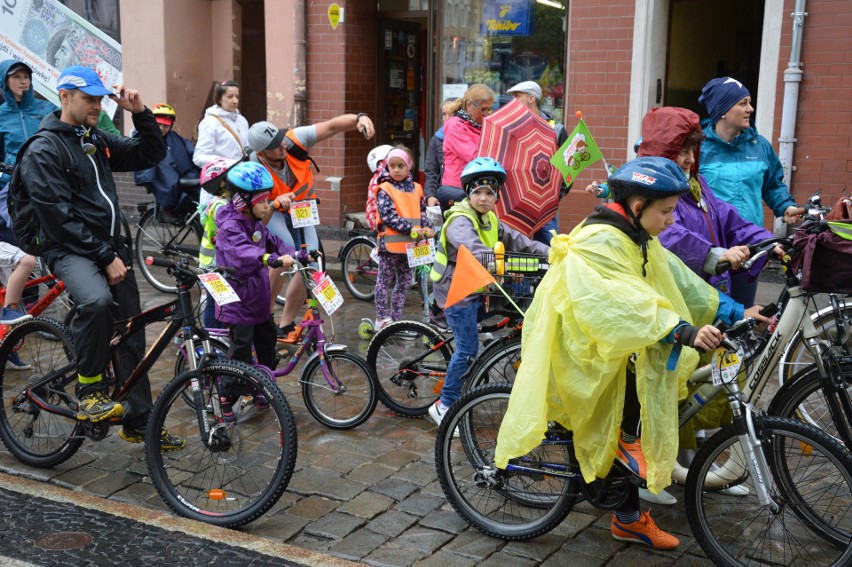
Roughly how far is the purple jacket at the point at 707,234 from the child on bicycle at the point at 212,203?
2.67 m

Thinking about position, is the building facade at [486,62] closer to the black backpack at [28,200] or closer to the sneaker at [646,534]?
the sneaker at [646,534]

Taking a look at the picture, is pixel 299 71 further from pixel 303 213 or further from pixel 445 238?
pixel 445 238

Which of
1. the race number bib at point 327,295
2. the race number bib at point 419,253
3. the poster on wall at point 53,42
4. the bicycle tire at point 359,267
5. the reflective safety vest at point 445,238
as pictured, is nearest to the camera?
the reflective safety vest at point 445,238

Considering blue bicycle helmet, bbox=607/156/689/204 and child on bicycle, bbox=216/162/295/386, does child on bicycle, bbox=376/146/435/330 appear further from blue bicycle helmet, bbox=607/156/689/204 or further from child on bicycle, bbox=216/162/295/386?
blue bicycle helmet, bbox=607/156/689/204

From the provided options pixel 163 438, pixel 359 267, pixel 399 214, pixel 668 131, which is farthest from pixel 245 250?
pixel 359 267

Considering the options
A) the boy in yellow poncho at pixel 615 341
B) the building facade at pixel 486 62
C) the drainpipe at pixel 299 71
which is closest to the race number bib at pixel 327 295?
the boy in yellow poncho at pixel 615 341

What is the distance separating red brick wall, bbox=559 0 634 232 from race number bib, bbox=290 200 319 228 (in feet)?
15.1

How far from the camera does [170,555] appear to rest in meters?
4.13

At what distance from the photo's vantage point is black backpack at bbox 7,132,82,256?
197 inches

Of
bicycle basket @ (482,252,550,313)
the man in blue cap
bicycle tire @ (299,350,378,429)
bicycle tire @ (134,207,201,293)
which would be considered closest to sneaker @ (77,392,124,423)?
the man in blue cap

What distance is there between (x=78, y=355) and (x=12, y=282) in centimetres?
270

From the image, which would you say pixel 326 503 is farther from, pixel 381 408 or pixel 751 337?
pixel 751 337

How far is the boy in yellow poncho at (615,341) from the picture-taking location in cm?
368

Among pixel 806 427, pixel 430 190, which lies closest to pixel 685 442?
pixel 806 427
